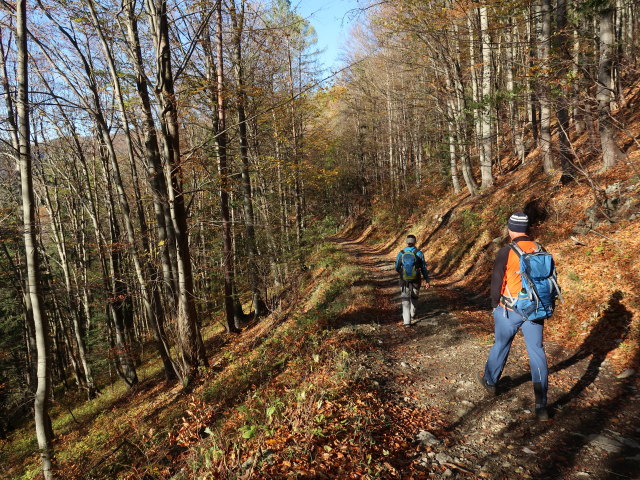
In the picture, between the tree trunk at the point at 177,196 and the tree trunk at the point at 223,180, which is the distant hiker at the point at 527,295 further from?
the tree trunk at the point at 223,180

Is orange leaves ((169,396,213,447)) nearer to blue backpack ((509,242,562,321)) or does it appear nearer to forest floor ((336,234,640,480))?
forest floor ((336,234,640,480))

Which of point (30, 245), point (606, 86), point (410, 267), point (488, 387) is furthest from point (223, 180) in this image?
point (606, 86)

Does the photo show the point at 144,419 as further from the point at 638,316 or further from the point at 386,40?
the point at 386,40

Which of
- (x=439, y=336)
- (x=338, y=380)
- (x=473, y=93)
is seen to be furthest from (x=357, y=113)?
(x=338, y=380)

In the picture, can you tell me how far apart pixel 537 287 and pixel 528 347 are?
69 cm

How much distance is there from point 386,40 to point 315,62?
3.84m

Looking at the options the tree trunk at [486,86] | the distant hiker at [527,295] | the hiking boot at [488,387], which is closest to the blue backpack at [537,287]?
the distant hiker at [527,295]

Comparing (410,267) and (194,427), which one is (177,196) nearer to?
(194,427)

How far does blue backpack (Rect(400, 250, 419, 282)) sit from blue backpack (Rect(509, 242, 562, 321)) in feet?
10.5

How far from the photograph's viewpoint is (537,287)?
137 inches

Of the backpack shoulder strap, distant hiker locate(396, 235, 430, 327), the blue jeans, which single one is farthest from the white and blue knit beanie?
distant hiker locate(396, 235, 430, 327)

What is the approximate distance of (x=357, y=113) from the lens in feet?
98.6

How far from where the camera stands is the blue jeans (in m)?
3.52

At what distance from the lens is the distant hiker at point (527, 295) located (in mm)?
3504
